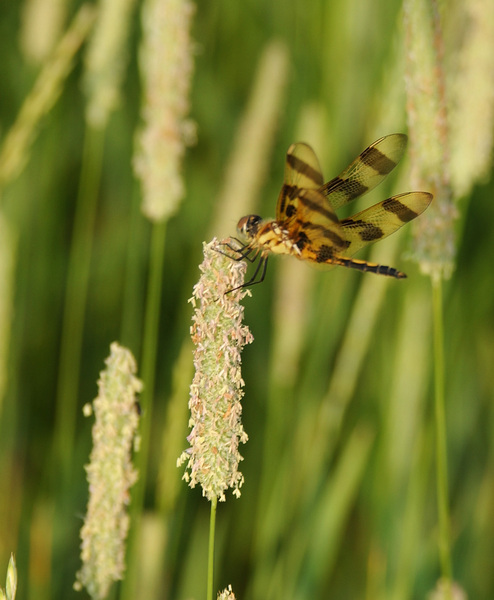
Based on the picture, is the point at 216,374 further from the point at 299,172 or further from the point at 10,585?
the point at 299,172

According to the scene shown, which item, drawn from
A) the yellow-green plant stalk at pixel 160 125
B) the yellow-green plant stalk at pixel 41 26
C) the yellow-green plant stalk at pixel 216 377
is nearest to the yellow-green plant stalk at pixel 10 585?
the yellow-green plant stalk at pixel 216 377

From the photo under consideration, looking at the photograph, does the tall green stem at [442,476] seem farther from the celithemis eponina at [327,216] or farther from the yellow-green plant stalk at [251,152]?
the yellow-green plant stalk at [251,152]

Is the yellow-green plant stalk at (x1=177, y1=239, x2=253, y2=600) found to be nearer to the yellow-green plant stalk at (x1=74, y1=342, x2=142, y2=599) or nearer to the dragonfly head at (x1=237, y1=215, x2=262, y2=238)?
the yellow-green plant stalk at (x1=74, y1=342, x2=142, y2=599)

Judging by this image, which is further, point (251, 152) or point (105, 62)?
point (105, 62)

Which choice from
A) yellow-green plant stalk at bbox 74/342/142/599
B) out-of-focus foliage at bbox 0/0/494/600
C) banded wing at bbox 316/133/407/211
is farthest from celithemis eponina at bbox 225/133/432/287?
yellow-green plant stalk at bbox 74/342/142/599

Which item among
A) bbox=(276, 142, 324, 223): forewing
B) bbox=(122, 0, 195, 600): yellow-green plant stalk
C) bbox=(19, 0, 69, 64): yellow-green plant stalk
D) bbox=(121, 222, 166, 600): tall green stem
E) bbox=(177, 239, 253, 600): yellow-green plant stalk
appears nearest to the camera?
bbox=(177, 239, 253, 600): yellow-green plant stalk

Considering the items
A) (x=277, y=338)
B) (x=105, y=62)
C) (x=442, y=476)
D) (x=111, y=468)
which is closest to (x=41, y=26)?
(x=105, y=62)
